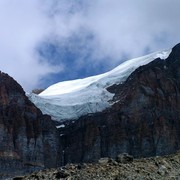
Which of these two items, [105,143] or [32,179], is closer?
[32,179]

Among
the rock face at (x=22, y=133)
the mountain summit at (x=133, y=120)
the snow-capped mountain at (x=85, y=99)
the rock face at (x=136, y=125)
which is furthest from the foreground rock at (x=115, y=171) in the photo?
the snow-capped mountain at (x=85, y=99)

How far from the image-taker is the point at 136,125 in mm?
92812

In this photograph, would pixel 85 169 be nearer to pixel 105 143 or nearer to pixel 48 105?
pixel 105 143

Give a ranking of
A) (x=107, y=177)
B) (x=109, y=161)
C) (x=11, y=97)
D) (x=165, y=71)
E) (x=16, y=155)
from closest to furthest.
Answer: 1. (x=107, y=177)
2. (x=109, y=161)
3. (x=16, y=155)
4. (x=11, y=97)
5. (x=165, y=71)

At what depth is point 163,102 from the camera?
95.0 m

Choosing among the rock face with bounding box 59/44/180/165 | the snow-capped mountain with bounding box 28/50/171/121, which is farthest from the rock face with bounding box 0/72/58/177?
the snow-capped mountain with bounding box 28/50/171/121

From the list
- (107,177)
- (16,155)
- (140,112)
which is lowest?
(107,177)

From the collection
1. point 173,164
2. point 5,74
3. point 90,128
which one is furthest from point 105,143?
point 173,164

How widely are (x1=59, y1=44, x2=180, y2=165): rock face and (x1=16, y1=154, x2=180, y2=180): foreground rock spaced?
57103 mm

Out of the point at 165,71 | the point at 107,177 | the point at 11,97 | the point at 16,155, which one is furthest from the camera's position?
the point at 165,71

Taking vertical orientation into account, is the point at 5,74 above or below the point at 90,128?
above

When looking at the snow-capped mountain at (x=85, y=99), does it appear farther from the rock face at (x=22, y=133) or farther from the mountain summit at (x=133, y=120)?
the rock face at (x=22, y=133)

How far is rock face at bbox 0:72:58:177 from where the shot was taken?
85.6m

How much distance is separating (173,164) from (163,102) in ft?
212
